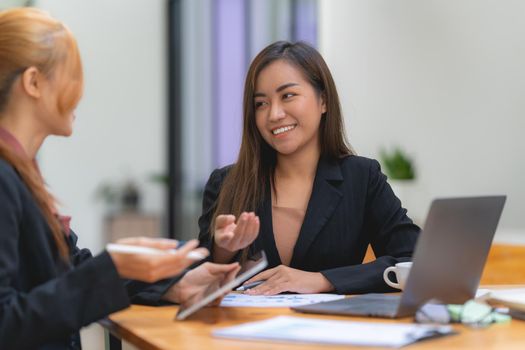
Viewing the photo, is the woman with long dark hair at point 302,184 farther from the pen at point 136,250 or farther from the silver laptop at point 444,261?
the pen at point 136,250

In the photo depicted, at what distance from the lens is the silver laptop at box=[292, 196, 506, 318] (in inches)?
54.5

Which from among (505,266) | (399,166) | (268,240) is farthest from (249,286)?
(399,166)

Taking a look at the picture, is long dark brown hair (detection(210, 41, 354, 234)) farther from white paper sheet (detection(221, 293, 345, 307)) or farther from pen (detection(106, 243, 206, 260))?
pen (detection(106, 243, 206, 260))

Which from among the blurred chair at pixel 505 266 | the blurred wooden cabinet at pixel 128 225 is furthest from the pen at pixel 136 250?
the blurred wooden cabinet at pixel 128 225

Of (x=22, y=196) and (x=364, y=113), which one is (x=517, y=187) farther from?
(x=22, y=196)

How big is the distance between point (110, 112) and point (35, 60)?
6.56 meters

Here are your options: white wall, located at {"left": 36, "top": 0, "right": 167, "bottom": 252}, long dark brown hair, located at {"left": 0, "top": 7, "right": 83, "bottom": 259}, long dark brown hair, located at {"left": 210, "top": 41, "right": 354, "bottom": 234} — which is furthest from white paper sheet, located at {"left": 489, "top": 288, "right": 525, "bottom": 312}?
white wall, located at {"left": 36, "top": 0, "right": 167, "bottom": 252}

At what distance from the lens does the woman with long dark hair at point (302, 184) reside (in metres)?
2.18

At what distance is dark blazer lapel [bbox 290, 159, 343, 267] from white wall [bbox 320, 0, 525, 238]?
2109mm

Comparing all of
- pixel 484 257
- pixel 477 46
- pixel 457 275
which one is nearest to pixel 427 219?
pixel 457 275

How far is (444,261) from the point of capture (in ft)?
4.78

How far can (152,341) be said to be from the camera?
51.4 inches

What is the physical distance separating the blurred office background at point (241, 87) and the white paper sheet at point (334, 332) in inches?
63.5

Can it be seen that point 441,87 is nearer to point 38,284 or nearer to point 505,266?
point 505,266
